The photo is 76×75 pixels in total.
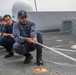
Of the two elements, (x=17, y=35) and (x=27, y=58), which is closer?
(x=17, y=35)

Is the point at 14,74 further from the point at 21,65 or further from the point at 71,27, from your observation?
the point at 71,27

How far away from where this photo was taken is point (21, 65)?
18.4 feet

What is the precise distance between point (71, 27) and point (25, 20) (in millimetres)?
9639

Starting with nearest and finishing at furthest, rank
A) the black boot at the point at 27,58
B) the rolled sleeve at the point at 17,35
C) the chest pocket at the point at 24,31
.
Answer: the rolled sleeve at the point at 17,35 < the chest pocket at the point at 24,31 < the black boot at the point at 27,58

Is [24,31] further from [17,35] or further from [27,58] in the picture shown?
[27,58]

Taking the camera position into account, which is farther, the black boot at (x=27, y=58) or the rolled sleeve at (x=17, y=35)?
the black boot at (x=27, y=58)

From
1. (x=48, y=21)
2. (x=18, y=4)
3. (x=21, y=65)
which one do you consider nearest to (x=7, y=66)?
(x=21, y=65)

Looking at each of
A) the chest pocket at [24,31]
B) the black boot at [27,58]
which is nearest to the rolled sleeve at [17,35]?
the chest pocket at [24,31]

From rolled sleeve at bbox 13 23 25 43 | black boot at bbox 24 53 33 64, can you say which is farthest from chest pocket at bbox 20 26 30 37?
black boot at bbox 24 53 33 64

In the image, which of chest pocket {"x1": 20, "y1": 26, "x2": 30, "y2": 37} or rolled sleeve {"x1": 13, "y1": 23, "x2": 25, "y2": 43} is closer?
rolled sleeve {"x1": 13, "y1": 23, "x2": 25, "y2": 43}

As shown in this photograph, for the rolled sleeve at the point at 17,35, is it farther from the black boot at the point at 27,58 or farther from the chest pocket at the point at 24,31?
the black boot at the point at 27,58

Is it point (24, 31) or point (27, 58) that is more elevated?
point (24, 31)

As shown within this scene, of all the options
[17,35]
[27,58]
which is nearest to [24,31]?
[17,35]

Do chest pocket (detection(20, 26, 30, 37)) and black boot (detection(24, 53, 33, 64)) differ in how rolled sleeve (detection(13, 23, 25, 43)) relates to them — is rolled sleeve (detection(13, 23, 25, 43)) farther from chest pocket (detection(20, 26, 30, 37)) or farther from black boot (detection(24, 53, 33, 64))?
black boot (detection(24, 53, 33, 64))
